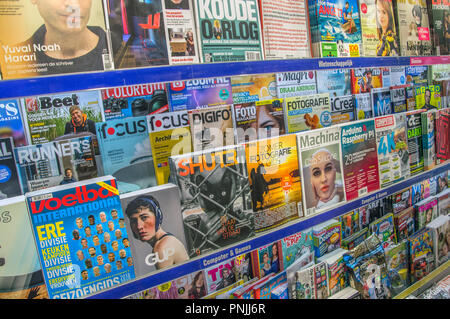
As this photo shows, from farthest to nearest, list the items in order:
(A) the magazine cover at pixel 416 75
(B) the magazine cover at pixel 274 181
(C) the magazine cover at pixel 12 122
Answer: (A) the magazine cover at pixel 416 75, (B) the magazine cover at pixel 274 181, (C) the magazine cover at pixel 12 122

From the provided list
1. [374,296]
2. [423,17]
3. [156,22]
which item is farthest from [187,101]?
[423,17]

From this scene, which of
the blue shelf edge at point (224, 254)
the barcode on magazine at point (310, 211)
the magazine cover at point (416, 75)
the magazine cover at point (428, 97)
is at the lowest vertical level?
Result: the blue shelf edge at point (224, 254)

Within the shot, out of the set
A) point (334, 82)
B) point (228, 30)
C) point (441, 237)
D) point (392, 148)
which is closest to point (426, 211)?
point (441, 237)

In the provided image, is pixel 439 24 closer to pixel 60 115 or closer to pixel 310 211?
pixel 310 211

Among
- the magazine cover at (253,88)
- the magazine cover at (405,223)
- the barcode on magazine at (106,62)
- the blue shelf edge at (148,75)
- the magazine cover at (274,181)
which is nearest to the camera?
the blue shelf edge at (148,75)

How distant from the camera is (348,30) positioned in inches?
73.9

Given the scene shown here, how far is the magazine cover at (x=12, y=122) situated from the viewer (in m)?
1.30

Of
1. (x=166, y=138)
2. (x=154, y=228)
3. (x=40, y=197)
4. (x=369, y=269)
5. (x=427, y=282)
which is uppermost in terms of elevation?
(x=166, y=138)

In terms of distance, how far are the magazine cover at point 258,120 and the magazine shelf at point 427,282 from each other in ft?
4.39

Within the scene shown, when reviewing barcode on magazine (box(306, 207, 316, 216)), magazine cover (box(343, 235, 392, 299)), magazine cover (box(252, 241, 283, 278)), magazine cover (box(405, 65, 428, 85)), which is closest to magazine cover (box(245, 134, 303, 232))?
barcode on magazine (box(306, 207, 316, 216))

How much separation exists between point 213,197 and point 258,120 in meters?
0.53

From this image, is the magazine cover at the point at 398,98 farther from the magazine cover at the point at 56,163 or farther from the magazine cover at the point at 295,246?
the magazine cover at the point at 56,163

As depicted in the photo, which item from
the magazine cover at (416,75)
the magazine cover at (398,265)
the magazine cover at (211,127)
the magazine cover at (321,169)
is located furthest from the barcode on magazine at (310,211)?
the magazine cover at (416,75)

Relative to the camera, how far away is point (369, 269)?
1.89 metres
